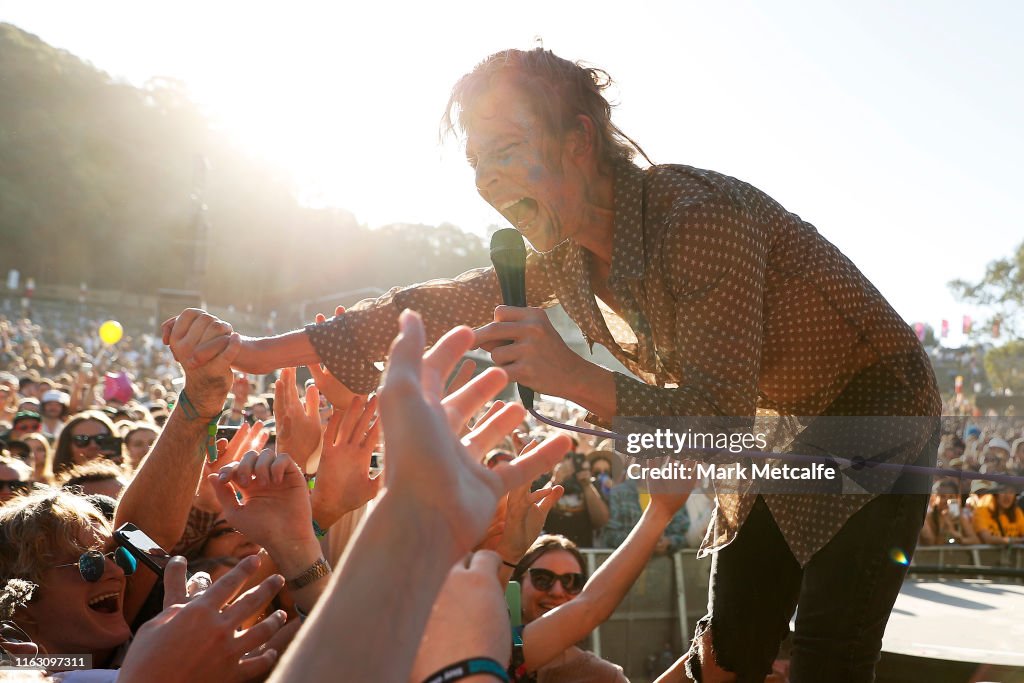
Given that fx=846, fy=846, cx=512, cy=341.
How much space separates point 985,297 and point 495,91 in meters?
45.0

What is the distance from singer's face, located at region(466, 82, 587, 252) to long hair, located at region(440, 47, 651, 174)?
3 centimetres

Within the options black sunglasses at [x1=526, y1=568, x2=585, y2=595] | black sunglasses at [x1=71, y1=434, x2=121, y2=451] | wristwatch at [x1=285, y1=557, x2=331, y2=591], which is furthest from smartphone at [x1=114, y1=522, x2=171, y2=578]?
black sunglasses at [x1=71, y1=434, x2=121, y2=451]

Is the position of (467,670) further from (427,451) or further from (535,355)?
(535,355)

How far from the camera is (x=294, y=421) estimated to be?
264cm

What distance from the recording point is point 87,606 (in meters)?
2.27

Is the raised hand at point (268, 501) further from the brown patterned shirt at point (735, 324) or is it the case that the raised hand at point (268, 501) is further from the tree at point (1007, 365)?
the tree at point (1007, 365)

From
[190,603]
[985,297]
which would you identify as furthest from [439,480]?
[985,297]

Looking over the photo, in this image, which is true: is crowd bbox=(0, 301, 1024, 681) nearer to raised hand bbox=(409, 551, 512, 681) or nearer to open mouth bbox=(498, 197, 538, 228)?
raised hand bbox=(409, 551, 512, 681)

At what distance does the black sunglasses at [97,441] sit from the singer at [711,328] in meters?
3.33

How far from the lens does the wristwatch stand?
190 cm

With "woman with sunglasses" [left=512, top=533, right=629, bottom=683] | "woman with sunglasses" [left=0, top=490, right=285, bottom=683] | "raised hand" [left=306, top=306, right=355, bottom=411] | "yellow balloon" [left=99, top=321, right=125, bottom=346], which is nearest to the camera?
"woman with sunglasses" [left=0, top=490, right=285, bottom=683]

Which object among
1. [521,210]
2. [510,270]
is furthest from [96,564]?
[521,210]

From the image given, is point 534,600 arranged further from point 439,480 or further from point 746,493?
point 439,480

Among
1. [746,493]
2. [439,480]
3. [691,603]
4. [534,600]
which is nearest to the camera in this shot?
[439,480]
